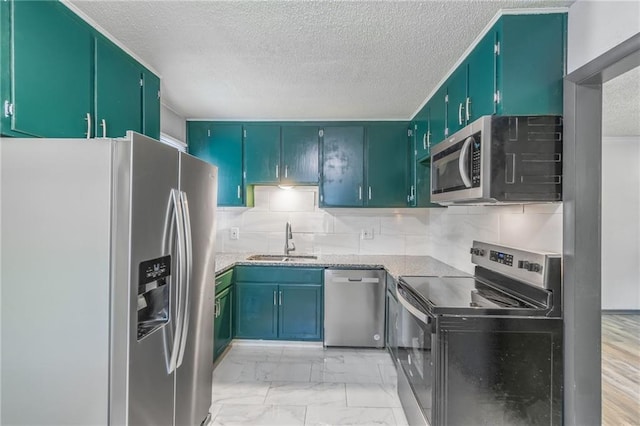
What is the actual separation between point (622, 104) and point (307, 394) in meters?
3.86

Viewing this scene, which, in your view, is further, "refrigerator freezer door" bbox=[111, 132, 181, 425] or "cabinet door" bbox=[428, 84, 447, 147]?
"cabinet door" bbox=[428, 84, 447, 147]

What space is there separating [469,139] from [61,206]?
5.89ft

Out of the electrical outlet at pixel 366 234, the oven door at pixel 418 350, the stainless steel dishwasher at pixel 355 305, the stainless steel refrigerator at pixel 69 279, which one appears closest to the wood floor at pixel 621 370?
the oven door at pixel 418 350

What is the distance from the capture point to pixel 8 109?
1297 mm

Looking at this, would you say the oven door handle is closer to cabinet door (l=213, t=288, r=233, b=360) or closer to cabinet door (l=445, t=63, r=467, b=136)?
cabinet door (l=445, t=63, r=467, b=136)

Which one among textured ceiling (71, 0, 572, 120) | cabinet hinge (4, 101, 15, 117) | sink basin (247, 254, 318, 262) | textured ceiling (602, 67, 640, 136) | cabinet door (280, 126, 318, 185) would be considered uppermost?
textured ceiling (602, 67, 640, 136)

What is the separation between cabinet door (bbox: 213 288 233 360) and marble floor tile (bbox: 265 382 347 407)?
23.9 inches

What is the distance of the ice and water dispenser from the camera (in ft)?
4.42

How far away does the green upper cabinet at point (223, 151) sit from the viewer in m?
3.52

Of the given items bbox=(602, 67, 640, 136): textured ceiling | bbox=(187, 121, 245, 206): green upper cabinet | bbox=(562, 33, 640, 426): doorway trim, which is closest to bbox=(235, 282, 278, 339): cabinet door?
bbox=(187, 121, 245, 206): green upper cabinet

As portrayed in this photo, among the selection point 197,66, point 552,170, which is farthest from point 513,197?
point 197,66

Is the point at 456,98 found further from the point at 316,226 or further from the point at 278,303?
the point at 278,303

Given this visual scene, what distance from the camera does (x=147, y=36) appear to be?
1853 mm

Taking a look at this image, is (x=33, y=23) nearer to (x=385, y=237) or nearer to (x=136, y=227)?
(x=136, y=227)
